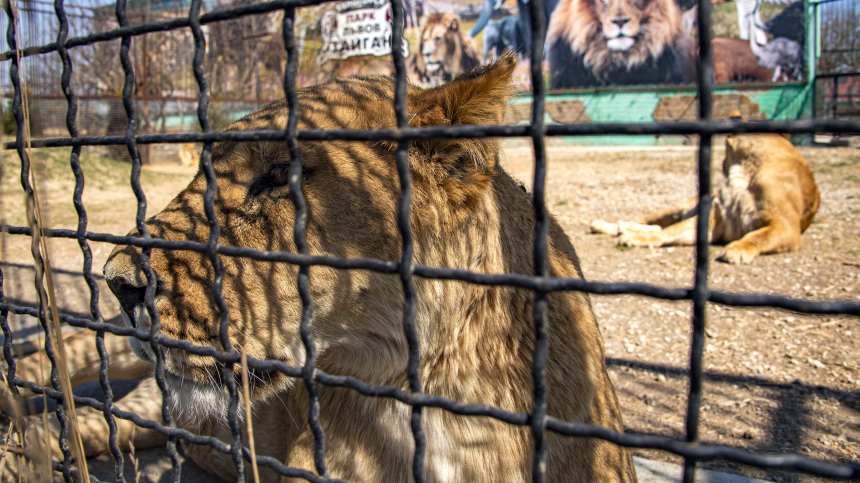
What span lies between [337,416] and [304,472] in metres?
0.77

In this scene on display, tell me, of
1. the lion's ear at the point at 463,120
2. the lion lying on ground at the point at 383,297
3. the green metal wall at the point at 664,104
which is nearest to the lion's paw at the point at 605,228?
the lion lying on ground at the point at 383,297

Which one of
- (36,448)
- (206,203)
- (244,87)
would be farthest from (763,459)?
(244,87)

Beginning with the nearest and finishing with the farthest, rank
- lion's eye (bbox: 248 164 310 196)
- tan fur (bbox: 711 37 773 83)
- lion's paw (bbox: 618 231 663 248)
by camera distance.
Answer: lion's eye (bbox: 248 164 310 196)
lion's paw (bbox: 618 231 663 248)
tan fur (bbox: 711 37 773 83)

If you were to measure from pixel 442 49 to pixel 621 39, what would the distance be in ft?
25.0

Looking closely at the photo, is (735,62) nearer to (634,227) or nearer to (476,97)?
(634,227)

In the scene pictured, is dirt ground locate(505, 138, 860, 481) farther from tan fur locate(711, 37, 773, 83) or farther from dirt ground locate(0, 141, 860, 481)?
tan fur locate(711, 37, 773, 83)

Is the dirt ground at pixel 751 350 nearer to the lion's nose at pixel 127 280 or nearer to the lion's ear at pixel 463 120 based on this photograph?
the lion's ear at pixel 463 120

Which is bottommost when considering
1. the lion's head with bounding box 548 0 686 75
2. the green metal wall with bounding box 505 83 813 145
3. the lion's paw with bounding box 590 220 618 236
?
the lion's paw with bounding box 590 220 618 236

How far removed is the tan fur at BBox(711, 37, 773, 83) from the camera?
20.5m

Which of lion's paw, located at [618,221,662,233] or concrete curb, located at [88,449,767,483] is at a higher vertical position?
lion's paw, located at [618,221,662,233]

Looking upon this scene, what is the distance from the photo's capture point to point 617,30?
70.8 ft

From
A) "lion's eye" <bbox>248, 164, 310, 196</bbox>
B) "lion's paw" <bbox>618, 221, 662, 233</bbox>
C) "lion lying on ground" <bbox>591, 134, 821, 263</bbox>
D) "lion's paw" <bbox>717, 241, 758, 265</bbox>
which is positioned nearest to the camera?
"lion's eye" <bbox>248, 164, 310, 196</bbox>

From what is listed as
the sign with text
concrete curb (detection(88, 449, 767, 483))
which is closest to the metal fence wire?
concrete curb (detection(88, 449, 767, 483))

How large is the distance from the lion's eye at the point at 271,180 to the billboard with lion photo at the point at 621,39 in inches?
681
